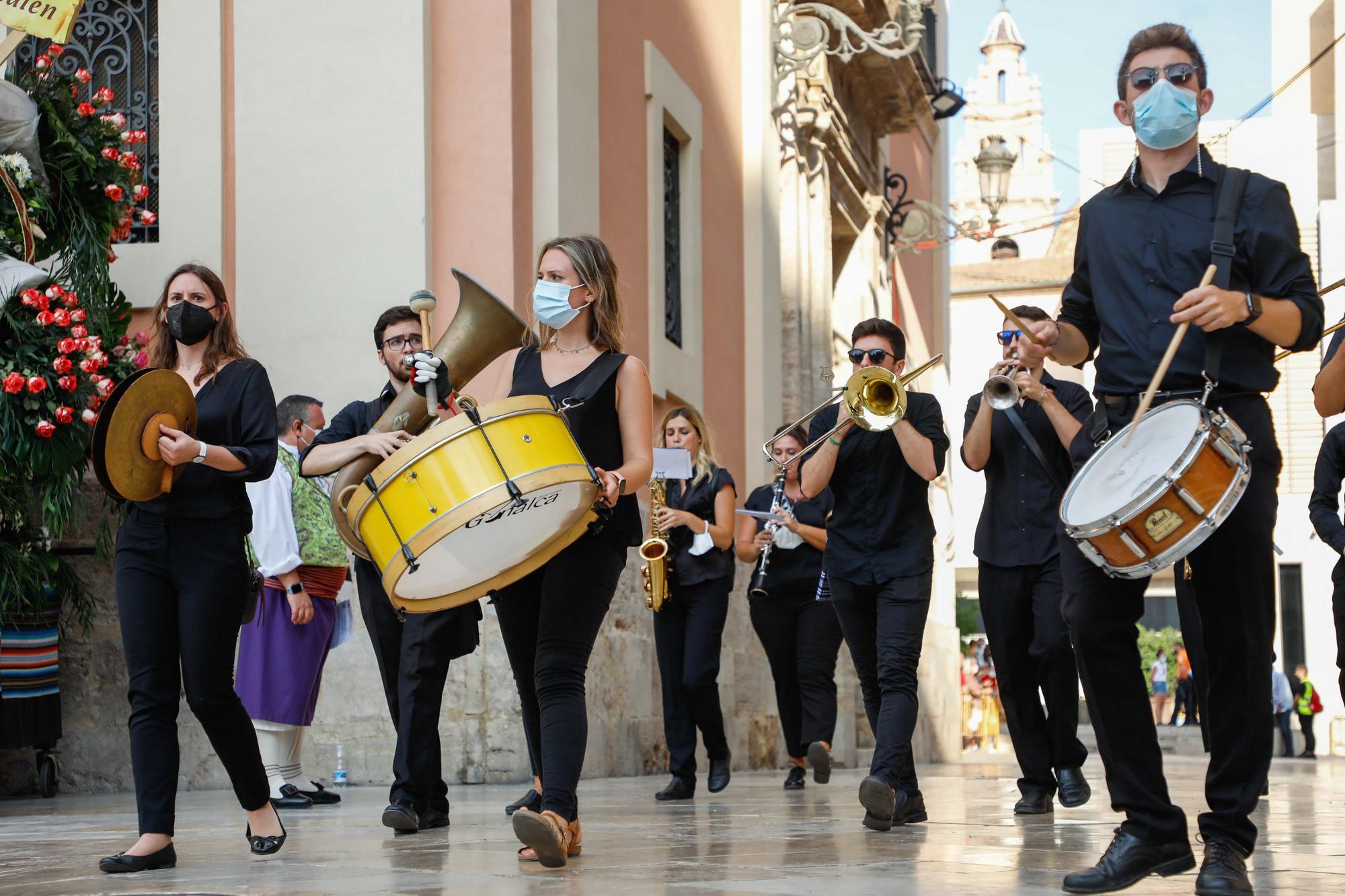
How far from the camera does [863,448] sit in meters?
6.98

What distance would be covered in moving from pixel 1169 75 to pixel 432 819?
12.3 ft

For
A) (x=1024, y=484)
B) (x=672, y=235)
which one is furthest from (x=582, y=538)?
(x=672, y=235)

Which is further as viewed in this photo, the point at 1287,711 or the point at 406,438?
the point at 1287,711

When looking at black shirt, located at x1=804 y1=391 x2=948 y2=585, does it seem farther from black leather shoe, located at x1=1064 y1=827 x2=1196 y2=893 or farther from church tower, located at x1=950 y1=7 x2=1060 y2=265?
church tower, located at x1=950 y1=7 x2=1060 y2=265

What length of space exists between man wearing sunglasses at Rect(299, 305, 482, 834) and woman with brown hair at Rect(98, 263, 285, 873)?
563 millimetres

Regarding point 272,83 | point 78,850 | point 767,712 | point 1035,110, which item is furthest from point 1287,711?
point 1035,110

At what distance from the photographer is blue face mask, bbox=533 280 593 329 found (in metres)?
5.41

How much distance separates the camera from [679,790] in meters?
8.51

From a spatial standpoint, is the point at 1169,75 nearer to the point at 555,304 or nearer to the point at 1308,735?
the point at 555,304

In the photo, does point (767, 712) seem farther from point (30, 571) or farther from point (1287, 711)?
point (1287, 711)

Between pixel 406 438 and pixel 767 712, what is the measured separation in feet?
31.6

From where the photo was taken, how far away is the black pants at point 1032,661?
7.14 metres

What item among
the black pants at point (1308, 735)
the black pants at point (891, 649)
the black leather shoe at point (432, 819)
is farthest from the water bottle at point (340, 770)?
the black pants at point (1308, 735)

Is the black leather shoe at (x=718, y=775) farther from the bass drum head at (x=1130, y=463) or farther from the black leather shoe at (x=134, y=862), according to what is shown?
the bass drum head at (x=1130, y=463)
